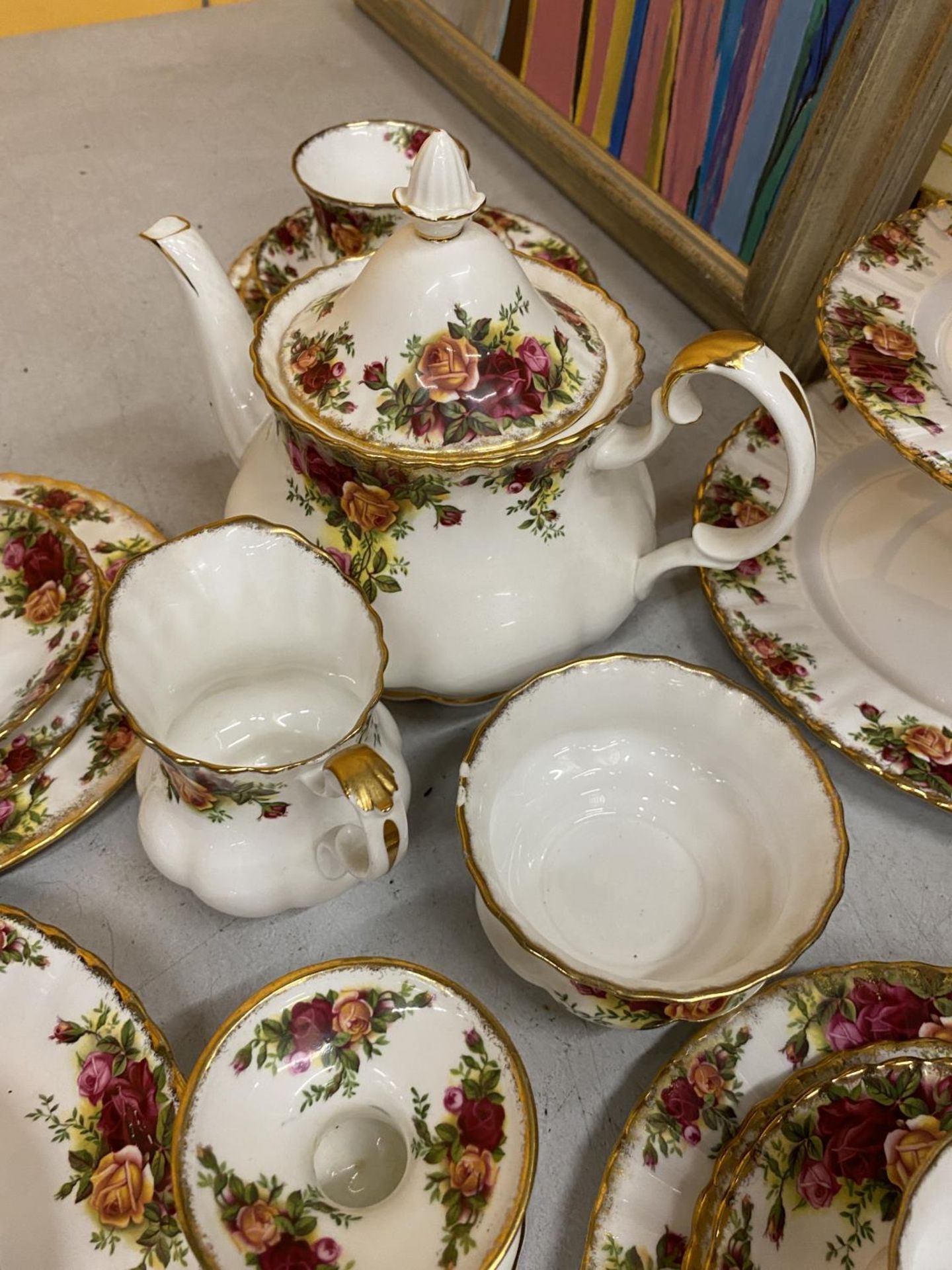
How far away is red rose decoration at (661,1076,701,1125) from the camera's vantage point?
1.62ft

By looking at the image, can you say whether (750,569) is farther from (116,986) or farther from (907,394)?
(116,986)

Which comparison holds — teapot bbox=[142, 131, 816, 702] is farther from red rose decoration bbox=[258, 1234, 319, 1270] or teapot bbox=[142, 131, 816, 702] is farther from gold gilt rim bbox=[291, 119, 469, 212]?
red rose decoration bbox=[258, 1234, 319, 1270]

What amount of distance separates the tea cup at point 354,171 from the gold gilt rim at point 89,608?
287 mm

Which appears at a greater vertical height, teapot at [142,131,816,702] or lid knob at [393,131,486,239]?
lid knob at [393,131,486,239]

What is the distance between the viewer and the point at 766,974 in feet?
1.51

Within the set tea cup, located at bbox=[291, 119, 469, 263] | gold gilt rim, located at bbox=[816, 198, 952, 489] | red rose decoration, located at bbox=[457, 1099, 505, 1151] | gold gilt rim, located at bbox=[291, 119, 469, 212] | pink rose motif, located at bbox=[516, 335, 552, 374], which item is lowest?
red rose decoration, located at bbox=[457, 1099, 505, 1151]

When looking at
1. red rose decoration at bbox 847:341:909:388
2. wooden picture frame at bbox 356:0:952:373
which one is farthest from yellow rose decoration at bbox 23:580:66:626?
wooden picture frame at bbox 356:0:952:373

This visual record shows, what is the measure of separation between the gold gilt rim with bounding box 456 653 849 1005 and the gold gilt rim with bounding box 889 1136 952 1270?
0.11 m

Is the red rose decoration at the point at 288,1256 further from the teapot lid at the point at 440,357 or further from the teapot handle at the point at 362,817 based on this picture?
the teapot lid at the point at 440,357

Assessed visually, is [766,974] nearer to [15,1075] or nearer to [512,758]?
[512,758]

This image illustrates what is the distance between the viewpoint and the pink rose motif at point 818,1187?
0.45 m

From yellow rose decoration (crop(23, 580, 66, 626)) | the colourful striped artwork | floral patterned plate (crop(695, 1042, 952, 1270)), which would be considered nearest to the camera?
floral patterned plate (crop(695, 1042, 952, 1270))

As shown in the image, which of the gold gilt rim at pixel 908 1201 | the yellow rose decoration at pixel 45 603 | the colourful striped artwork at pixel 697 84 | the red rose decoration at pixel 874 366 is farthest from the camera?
the colourful striped artwork at pixel 697 84

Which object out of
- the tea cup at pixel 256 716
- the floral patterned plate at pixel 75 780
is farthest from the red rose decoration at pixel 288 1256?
the floral patterned plate at pixel 75 780
